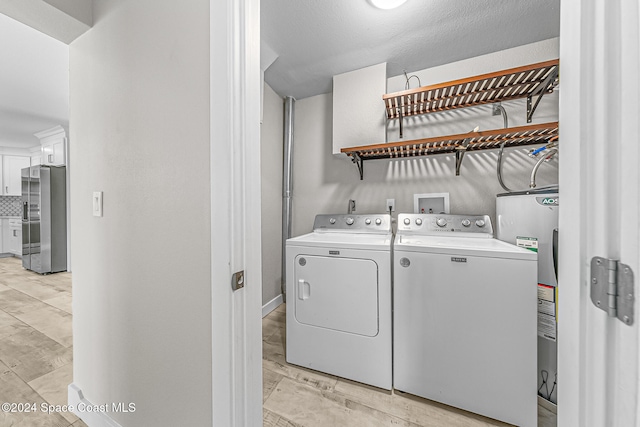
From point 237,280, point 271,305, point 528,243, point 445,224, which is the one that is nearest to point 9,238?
point 271,305

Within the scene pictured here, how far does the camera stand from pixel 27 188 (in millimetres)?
3834

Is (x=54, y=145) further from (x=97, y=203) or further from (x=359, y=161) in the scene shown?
(x=359, y=161)

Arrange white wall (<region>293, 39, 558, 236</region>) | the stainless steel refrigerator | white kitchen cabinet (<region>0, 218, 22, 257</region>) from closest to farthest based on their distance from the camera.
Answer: white wall (<region>293, 39, 558, 236</region>), the stainless steel refrigerator, white kitchen cabinet (<region>0, 218, 22, 257</region>)

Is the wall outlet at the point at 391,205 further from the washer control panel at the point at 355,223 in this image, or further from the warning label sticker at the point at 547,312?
the warning label sticker at the point at 547,312

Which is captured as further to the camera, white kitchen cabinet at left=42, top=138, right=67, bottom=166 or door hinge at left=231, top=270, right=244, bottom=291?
white kitchen cabinet at left=42, top=138, right=67, bottom=166

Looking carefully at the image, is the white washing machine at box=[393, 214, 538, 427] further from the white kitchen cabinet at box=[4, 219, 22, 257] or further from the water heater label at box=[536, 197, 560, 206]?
the white kitchen cabinet at box=[4, 219, 22, 257]

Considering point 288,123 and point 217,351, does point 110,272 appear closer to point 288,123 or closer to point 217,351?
point 217,351

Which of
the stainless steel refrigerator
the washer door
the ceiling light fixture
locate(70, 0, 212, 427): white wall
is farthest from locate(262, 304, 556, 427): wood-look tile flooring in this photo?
the stainless steel refrigerator

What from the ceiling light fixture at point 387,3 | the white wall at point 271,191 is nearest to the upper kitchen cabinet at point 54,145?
the white wall at point 271,191

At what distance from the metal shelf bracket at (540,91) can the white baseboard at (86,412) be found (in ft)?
9.67

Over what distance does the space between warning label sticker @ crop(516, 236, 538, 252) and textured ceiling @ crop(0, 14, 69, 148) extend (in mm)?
3661

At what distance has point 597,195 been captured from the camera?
1.22 feet

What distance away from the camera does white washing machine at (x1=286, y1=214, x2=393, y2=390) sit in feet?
4.51

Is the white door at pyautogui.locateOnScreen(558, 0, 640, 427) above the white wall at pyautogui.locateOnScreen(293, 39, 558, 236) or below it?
below
